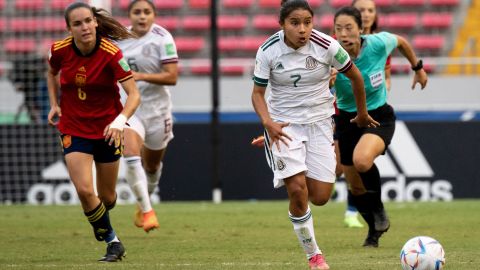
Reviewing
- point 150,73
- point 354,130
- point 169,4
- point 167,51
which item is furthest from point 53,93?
point 169,4

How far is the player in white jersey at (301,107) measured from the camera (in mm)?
7129

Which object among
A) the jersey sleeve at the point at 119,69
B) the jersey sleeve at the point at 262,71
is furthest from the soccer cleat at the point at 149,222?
the jersey sleeve at the point at 262,71

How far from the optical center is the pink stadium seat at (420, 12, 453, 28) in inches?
786

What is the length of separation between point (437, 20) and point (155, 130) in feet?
35.1

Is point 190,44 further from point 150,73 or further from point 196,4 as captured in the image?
point 150,73

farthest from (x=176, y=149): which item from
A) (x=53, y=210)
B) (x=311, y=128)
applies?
(x=311, y=128)

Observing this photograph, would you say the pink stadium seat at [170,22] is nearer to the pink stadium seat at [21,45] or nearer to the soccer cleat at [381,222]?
the pink stadium seat at [21,45]

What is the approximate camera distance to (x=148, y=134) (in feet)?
35.0

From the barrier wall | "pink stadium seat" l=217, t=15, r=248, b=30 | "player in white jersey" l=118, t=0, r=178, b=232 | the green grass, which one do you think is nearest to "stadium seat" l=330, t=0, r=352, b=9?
"pink stadium seat" l=217, t=15, r=248, b=30

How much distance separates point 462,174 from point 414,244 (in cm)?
789

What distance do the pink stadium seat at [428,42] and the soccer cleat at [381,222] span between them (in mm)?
11434

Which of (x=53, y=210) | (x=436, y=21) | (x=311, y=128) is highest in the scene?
(x=311, y=128)

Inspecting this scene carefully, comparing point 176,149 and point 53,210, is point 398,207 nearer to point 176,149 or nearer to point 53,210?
point 176,149

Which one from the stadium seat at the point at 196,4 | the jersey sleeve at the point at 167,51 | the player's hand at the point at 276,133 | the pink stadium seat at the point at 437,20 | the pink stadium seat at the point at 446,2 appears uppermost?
the player's hand at the point at 276,133
